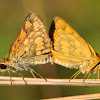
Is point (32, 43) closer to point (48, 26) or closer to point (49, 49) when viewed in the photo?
point (49, 49)

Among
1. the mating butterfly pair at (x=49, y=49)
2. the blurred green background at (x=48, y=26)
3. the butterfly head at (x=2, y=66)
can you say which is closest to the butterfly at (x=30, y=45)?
the mating butterfly pair at (x=49, y=49)

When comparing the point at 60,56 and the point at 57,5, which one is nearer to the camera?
the point at 60,56

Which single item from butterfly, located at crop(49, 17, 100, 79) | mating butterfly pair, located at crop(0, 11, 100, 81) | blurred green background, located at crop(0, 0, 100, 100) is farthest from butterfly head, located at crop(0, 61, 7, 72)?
butterfly, located at crop(49, 17, 100, 79)

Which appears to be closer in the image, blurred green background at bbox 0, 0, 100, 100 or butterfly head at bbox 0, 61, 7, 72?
butterfly head at bbox 0, 61, 7, 72

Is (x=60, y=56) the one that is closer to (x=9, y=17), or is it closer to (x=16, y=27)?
(x=16, y=27)

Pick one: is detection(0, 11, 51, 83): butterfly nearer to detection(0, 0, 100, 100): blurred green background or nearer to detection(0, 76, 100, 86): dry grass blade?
detection(0, 0, 100, 100): blurred green background

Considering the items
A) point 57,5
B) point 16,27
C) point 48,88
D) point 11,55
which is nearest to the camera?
point 11,55

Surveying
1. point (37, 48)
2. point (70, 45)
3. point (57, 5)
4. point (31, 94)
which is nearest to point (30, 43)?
point (37, 48)
